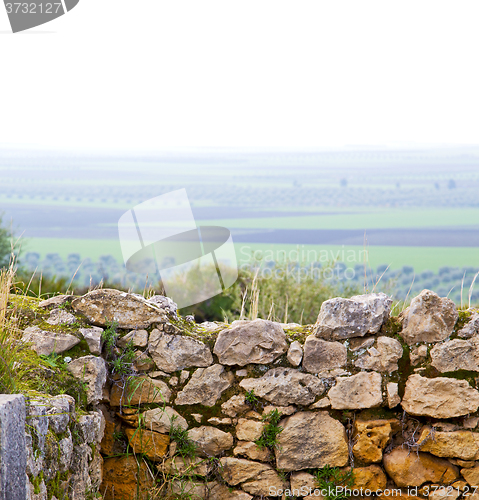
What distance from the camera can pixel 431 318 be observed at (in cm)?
352

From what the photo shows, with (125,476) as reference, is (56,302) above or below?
above

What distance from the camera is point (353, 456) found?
356 centimetres

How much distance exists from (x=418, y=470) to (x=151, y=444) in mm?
1837

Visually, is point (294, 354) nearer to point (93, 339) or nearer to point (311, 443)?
point (311, 443)

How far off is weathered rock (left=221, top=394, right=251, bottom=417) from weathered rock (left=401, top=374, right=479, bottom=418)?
1.14m

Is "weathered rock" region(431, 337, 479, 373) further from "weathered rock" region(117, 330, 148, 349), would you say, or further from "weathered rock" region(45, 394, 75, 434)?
"weathered rock" region(45, 394, 75, 434)

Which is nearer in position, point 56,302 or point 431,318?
point 431,318

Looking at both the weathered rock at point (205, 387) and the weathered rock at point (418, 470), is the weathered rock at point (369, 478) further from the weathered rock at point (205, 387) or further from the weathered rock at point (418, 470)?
the weathered rock at point (205, 387)

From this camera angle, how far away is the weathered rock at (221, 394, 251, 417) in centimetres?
357

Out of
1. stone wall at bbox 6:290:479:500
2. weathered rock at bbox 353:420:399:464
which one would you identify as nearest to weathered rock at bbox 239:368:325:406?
stone wall at bbox 6:290:479:500

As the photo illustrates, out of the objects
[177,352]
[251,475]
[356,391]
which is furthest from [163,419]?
[356,391]

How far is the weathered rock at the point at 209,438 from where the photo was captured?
357cm

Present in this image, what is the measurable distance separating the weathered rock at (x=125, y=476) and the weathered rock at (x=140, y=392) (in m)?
0.39

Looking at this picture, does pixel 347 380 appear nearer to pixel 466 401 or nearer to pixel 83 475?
pixel 466 401
